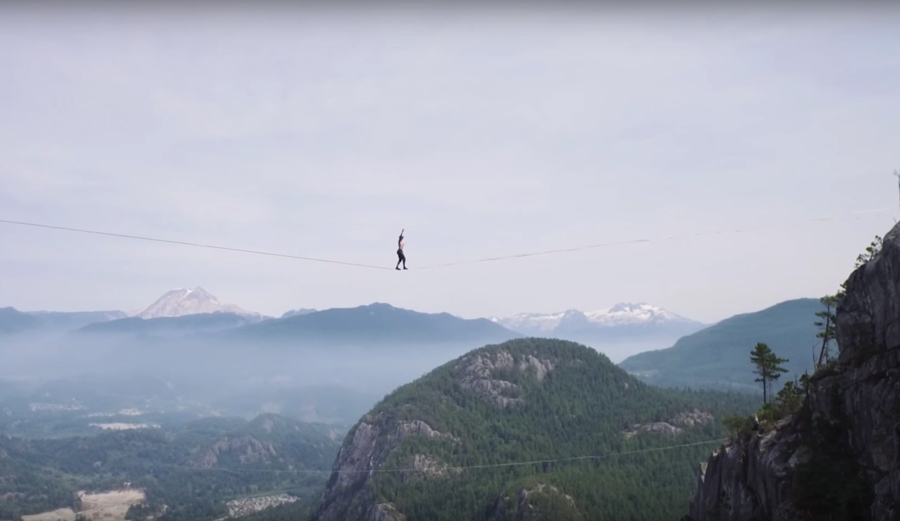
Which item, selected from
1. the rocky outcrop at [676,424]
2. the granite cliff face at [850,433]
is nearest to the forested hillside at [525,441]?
the rocky outcrop at [676,424]

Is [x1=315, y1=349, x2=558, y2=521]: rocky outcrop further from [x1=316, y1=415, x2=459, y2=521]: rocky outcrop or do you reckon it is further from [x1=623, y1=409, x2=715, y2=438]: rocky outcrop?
[x1=623, y1=409, x2=715, y2=438]: rocky outcrop

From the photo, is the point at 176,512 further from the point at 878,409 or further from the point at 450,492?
the point at 878,409

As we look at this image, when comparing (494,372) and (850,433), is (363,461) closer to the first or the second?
(494,372)

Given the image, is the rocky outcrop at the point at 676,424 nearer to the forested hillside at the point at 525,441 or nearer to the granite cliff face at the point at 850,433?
the forested hillside at the point at 525,441

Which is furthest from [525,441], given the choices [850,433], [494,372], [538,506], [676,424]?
[850,433]

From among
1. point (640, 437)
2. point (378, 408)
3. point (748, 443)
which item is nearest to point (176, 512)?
point (378, 408)
